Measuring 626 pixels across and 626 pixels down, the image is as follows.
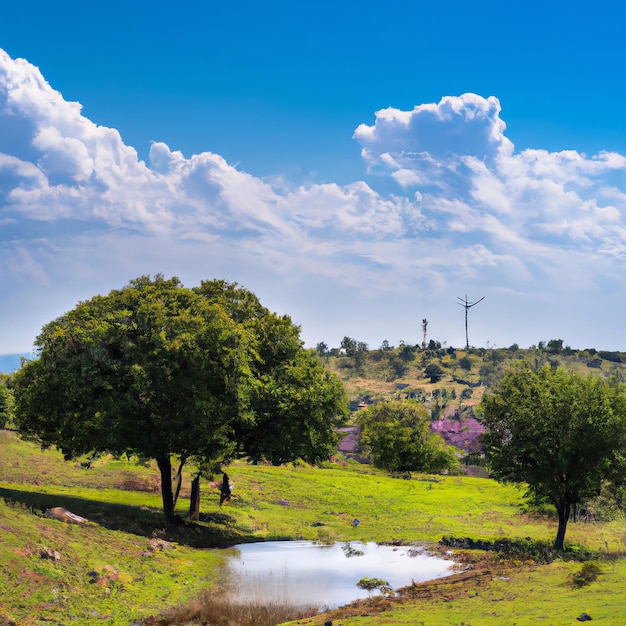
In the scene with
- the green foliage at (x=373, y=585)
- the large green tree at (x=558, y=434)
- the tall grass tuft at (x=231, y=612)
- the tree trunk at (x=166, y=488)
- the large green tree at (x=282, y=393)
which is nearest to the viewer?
the tall grass tuft at (x=231, y=612)

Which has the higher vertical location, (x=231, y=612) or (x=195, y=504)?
(x=195, y=504)

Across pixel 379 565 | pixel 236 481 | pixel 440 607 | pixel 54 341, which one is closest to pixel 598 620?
pixel 440 607

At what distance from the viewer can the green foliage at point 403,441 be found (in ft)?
344

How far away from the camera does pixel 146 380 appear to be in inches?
1452

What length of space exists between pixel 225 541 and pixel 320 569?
876 cm

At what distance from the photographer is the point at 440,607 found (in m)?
24.5

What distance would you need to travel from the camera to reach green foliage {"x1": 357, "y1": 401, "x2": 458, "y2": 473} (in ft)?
344

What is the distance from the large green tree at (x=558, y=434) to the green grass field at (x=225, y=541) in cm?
470

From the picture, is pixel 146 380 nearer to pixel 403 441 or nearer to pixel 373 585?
pixel 373 585

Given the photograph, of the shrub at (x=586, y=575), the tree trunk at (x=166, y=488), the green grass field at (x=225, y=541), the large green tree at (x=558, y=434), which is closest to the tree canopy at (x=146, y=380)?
the tree trunk at (x=166, y=488)

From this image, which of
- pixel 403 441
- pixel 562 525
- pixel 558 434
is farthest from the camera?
pixel 403 441

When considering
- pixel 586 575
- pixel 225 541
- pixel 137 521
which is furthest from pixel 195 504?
pixel 586 575

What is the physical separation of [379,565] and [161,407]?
54.4 feet

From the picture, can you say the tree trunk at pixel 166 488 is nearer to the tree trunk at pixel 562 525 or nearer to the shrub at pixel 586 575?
the shrub at pixel 586 575
